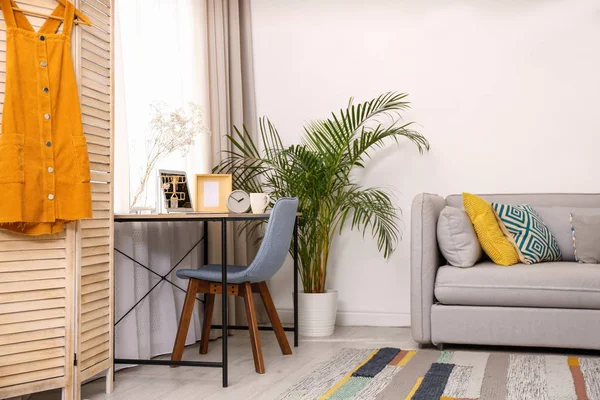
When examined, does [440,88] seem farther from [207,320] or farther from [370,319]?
[207,320]

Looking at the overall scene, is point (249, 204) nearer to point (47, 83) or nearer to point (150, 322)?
point (150, 322)

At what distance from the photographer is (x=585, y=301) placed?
335 cm

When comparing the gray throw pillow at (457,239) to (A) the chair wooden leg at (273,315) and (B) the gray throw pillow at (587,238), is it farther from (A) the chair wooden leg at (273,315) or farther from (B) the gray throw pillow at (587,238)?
(A) the chair wooden leg at (273,315)

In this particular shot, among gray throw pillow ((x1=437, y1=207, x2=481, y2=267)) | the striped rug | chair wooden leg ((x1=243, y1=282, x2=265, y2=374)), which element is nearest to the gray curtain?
chair wooden leg ((x1=243, y1=282, x2=265, y2=374))

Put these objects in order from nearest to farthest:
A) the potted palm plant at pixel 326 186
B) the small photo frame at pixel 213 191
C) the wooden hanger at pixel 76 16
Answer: the wooden hanger at pixel 76 16, the small photo frame at pixel 213 191, the potted palm plant at pixel 326 186

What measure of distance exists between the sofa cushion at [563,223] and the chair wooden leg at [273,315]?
1642 mm

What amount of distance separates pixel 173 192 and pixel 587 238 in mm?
2188

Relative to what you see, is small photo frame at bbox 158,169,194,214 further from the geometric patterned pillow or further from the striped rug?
the geometric patterned pillow

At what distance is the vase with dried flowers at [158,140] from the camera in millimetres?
3379

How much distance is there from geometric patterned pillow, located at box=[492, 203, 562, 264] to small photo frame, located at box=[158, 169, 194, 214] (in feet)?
5.59

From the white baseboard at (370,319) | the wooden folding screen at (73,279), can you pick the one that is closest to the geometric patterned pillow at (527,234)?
the white baseboard at (370,319)

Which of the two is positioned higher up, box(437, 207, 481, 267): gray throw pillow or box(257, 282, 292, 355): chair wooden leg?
box(437, 207, 481, 267): gray throw pillow

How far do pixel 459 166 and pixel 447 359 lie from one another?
148 cm

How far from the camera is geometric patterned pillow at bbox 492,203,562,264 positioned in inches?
144
